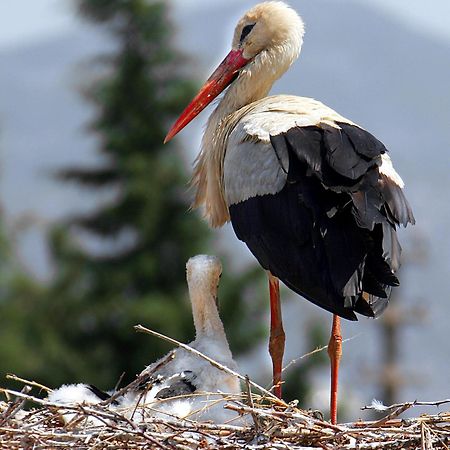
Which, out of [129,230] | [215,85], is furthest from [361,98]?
[215,85]

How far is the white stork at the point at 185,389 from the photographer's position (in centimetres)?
745

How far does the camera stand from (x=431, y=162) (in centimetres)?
9469

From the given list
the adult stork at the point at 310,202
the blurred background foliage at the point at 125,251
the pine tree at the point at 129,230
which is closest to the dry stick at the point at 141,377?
the adult stork at the point at 310,202

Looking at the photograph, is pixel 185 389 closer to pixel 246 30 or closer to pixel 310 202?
pixel 310 202

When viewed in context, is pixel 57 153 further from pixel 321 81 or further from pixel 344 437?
pixel 344 437

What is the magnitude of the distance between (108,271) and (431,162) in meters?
75.4

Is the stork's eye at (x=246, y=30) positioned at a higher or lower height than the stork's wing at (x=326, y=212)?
higher

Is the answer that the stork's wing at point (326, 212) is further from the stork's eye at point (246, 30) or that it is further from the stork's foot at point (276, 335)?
the stork's eye at point (246, 30)

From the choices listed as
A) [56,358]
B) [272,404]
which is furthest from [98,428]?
[56,358]

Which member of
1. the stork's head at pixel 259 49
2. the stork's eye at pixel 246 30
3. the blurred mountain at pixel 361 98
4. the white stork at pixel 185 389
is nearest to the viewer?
the white stork at pixel 185 389

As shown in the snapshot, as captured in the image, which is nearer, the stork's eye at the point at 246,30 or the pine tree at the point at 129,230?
the stork's eye at the point at 246,30

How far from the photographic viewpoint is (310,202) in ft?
26.0

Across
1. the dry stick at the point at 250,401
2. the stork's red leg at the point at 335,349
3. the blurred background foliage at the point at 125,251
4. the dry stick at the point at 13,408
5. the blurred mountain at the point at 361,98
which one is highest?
the blurred mountain at the point at 361,98

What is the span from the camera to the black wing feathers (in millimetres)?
7762
